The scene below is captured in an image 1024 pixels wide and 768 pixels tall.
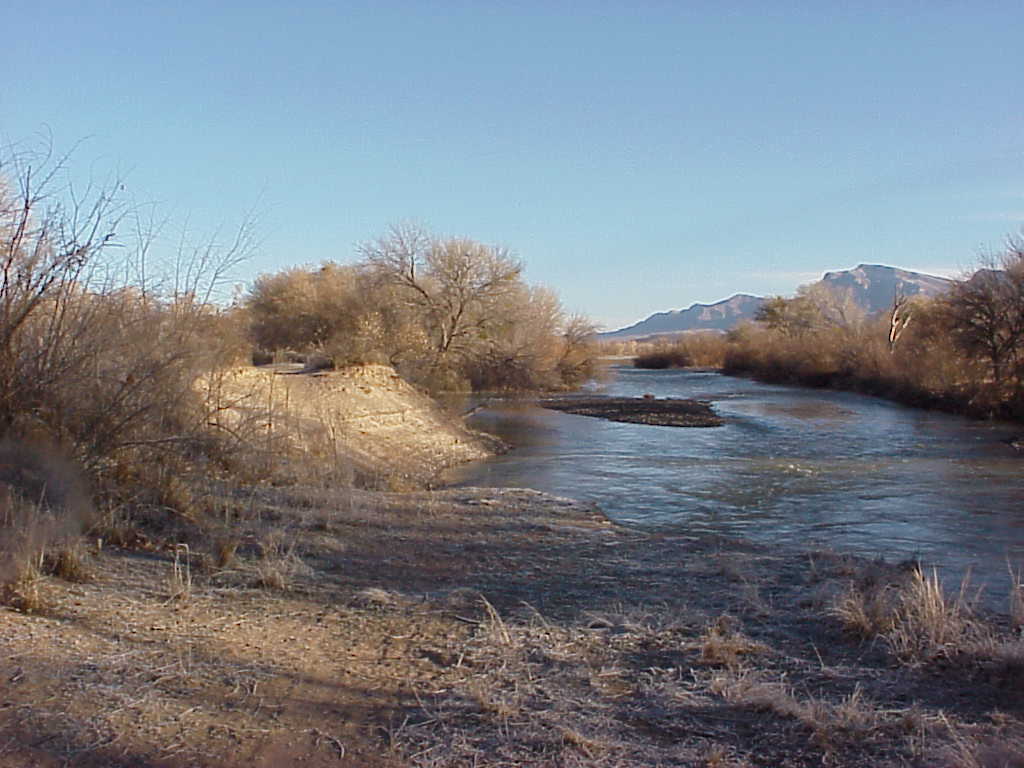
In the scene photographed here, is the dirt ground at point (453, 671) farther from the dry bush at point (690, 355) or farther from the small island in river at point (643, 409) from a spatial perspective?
the dry bush at point (690, 355)

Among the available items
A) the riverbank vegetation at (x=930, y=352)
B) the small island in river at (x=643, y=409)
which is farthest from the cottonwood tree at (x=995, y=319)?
the small island in river at (x=643, y=409)

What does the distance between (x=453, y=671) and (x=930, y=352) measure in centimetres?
3928

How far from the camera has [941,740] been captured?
12.6 ft

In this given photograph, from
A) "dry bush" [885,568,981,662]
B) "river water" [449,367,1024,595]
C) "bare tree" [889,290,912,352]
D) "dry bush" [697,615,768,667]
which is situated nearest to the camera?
"dry bush" [697,615,768,667]

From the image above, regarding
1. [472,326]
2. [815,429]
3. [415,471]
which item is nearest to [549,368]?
[472,326]

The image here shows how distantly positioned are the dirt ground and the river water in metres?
4.19

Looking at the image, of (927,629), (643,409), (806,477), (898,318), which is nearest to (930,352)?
(643,409)

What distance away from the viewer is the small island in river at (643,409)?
31922 mm

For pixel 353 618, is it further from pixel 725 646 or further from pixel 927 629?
pixel 927 629

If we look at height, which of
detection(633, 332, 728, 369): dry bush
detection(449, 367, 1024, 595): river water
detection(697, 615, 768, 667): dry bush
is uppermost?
detection(633, 332, 728, 369): dry bush

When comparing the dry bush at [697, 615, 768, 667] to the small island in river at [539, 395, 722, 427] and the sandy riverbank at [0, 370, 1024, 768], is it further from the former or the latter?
the small island in river at [539, 395, 722, 427]

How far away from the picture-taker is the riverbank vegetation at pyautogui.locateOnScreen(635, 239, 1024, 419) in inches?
1303

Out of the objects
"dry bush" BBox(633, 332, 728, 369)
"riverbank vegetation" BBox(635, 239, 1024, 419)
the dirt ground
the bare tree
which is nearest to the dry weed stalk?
the dirt ground

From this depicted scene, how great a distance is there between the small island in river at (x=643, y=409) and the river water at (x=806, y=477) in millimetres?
1475
